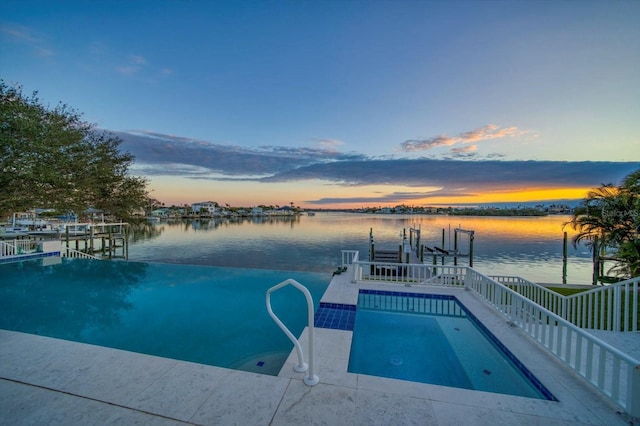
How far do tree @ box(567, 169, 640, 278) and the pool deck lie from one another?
679cm

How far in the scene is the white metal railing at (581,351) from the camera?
1900 mm

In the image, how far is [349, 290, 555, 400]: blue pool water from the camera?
9.43ft

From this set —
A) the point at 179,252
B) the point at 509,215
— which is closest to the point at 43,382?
the point at 179,252

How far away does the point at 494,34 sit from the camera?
6387 mm

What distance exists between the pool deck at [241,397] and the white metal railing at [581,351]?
14 centimetres

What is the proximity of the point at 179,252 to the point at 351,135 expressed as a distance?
586 inches

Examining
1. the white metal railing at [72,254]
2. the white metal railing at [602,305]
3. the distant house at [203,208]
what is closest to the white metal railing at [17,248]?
the white metal railing at [72,254]

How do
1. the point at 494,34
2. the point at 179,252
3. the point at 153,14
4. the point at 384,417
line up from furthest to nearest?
the point at 179,252 → the point at 153,14 → the point at 494,34 → the point at 384,417

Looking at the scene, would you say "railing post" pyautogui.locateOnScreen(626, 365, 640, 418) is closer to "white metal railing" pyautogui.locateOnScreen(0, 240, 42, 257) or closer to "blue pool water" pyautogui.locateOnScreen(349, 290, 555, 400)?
"blue pool water" pyautogui.locateOnScreen(349, 290, 555, 400)

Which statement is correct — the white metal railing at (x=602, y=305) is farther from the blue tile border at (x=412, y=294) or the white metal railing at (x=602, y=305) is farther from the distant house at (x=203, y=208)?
the distant house at (x=203, y=208)

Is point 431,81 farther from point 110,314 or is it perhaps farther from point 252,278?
point 110,314

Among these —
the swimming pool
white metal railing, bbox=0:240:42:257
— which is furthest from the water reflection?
white metal railing, bbox=0:240:42:257

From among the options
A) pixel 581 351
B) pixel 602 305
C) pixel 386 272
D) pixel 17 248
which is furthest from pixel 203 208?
pixel 581 351

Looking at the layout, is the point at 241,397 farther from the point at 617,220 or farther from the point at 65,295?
the point at 617,220
